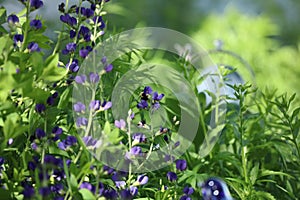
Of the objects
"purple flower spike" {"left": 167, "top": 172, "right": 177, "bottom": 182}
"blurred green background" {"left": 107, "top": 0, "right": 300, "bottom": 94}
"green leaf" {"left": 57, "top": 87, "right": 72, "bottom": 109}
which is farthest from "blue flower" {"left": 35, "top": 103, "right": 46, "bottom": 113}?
"blurred green background" {"left": 107, "top": 0, "right": 300, "bottom": 94}

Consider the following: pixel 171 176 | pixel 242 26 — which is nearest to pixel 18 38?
pixel 171 176

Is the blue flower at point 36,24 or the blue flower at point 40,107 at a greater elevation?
the blue flower at point 36,24

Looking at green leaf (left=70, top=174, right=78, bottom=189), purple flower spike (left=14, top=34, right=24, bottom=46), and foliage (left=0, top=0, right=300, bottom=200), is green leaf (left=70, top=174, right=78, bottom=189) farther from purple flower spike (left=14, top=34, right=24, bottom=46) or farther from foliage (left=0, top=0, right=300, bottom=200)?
purple flower spike (left=14, top=34, right=24, bottom=46)

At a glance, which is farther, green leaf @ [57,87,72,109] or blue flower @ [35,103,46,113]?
green leaf @ [57,87,72,109]

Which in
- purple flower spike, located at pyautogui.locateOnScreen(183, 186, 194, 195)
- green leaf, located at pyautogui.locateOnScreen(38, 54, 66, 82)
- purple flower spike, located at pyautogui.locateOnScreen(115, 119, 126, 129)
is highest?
green leaf, located at pyautogui.locateOnScreen(38, 54, 66, 82)

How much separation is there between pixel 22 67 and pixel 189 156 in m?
0.58

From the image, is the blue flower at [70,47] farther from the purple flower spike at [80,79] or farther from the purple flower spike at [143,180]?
the purple flower spike at [143,180]

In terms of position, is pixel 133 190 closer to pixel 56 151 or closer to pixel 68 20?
pixel 56 151

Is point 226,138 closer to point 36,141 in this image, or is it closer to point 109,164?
point 109,164

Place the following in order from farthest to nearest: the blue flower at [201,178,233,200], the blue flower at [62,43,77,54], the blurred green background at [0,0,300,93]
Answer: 1. the blurred green background at [0,0,300,93]
2. the blue flower at [201,178,233,200]
3. the blue flower at [62,43,77,54]

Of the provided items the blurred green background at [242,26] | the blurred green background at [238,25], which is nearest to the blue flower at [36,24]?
the blurred green background at [238,25]

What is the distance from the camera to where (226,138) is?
4.68 ft

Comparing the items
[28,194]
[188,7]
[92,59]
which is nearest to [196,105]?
[92,59]

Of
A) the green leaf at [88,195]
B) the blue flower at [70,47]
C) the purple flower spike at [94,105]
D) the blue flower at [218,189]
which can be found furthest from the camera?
the blue flower at [218,189]
